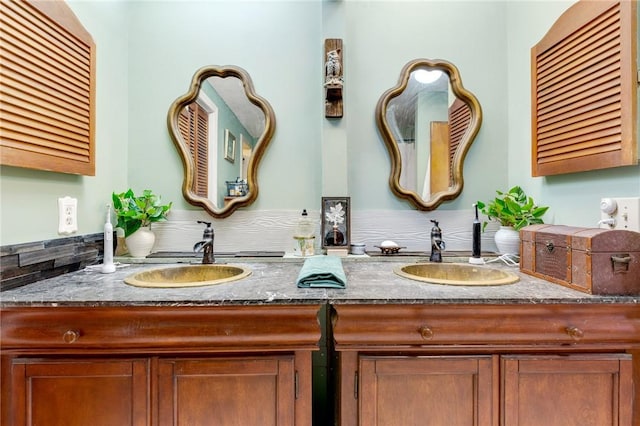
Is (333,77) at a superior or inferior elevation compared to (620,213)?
superior

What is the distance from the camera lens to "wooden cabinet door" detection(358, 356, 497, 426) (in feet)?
3.45

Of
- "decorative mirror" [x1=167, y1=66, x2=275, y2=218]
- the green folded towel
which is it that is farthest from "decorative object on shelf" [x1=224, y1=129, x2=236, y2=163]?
the green folded towel

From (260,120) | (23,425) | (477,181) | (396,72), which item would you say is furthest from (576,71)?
(23,425)

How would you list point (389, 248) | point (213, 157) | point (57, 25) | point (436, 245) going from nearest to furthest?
point (57, 25) < point (436, 245) < point (389, 248) < point (213, 157)

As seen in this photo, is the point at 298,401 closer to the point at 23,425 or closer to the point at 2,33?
the point at 23,425

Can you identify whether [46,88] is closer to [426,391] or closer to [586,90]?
[426,391]

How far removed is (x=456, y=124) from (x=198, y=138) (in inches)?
57.7

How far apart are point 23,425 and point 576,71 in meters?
2.41

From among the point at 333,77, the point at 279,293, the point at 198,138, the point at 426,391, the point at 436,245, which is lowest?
the point at 426,391

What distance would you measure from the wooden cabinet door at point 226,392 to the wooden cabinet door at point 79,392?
0.27ft

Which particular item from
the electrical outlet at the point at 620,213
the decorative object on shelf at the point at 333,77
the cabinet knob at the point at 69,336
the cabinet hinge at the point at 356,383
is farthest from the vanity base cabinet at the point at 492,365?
the decorative object on shelf at the point at 333,77

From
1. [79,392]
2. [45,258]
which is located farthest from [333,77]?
[79,392]

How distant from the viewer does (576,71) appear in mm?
1367

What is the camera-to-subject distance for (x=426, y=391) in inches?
41.6
